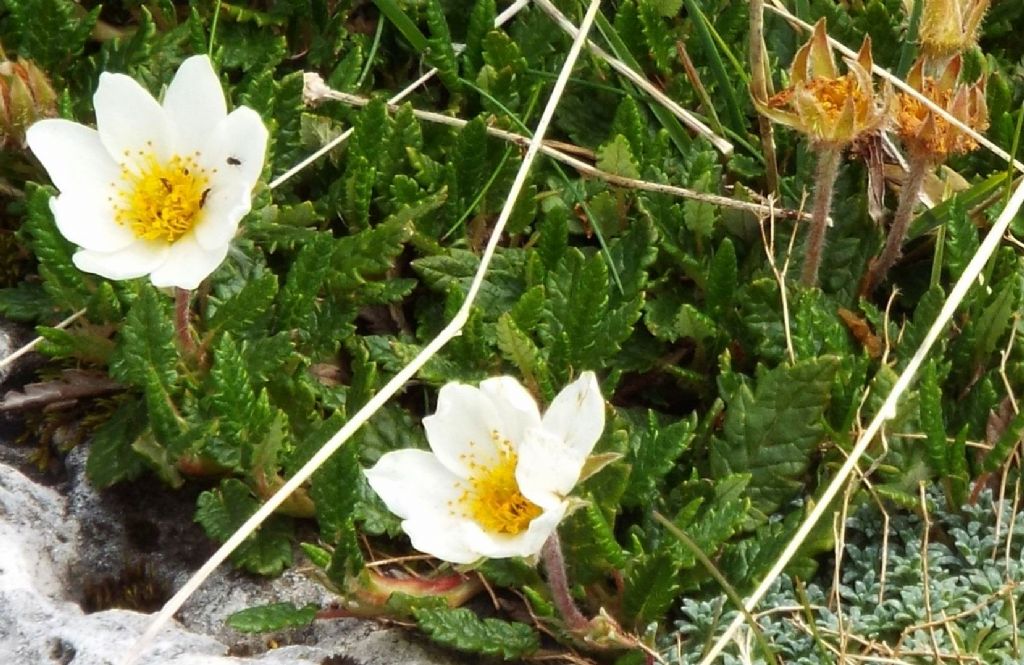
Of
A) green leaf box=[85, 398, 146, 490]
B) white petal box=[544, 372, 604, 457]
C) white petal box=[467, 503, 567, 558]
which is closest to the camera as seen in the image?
white petal box=[467, 503, 567, 558]

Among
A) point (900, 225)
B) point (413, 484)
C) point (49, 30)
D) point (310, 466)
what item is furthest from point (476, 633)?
point (49, 30)

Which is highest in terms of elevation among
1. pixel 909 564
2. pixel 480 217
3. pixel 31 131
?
pixel 31 131

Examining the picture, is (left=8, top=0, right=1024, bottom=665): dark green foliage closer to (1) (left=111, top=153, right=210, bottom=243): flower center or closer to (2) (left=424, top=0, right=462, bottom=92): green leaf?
(2) (left=424, top=0, right=462, bottom=92): green leaf

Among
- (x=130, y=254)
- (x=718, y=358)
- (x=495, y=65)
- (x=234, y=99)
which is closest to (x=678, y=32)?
(x=495, y=65)

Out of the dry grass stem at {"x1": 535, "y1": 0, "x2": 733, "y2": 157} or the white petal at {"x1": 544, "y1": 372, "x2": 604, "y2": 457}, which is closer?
the white petal at {"x1": 544, "y1": 372, "x2": 604, "y2": 457}

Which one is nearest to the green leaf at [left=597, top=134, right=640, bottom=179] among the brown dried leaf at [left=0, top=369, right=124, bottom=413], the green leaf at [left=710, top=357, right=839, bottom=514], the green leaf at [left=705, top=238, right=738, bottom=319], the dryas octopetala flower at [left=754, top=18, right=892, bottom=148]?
the green leaf at [left=705, top=238, right=738, bottom=319]

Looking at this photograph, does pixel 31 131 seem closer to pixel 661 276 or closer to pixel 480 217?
pixel 480 217

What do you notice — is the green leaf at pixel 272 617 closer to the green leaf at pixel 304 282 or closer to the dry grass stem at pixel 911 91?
the green leaf at pixel 304 282
